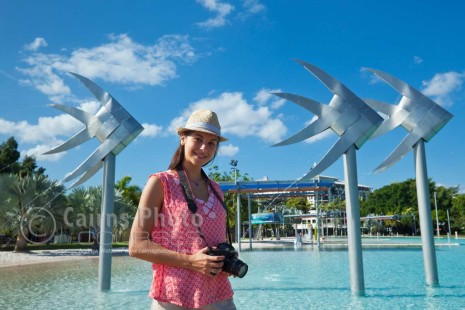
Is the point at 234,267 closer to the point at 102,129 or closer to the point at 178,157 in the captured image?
the point at 178,157

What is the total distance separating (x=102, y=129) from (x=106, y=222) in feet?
6.83

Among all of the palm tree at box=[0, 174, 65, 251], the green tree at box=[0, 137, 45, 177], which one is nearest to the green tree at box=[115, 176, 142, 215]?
the green tree at box=[0, 137, 45, 177]

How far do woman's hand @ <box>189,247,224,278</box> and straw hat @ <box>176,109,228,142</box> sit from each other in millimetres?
582

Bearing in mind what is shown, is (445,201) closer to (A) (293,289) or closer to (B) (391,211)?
(B) (391,211)

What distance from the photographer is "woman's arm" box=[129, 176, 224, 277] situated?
184 centimetres

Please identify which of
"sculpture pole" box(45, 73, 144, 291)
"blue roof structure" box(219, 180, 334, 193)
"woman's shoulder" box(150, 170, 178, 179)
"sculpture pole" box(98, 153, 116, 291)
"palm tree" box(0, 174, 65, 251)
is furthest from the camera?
"palm tree" box(0, 174, 65, 251)

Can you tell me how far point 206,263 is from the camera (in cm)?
183

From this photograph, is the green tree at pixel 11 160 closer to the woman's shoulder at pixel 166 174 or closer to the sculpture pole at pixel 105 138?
the sculpture pole at pixel 105 138

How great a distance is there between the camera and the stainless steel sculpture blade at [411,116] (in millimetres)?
9398

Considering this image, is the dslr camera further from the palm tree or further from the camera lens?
the palm tree

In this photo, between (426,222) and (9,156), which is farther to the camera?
(9,156)

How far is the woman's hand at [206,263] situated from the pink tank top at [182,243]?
10cm

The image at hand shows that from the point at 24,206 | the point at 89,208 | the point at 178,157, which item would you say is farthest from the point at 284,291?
the point at 89,208

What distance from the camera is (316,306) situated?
24.7 feet
